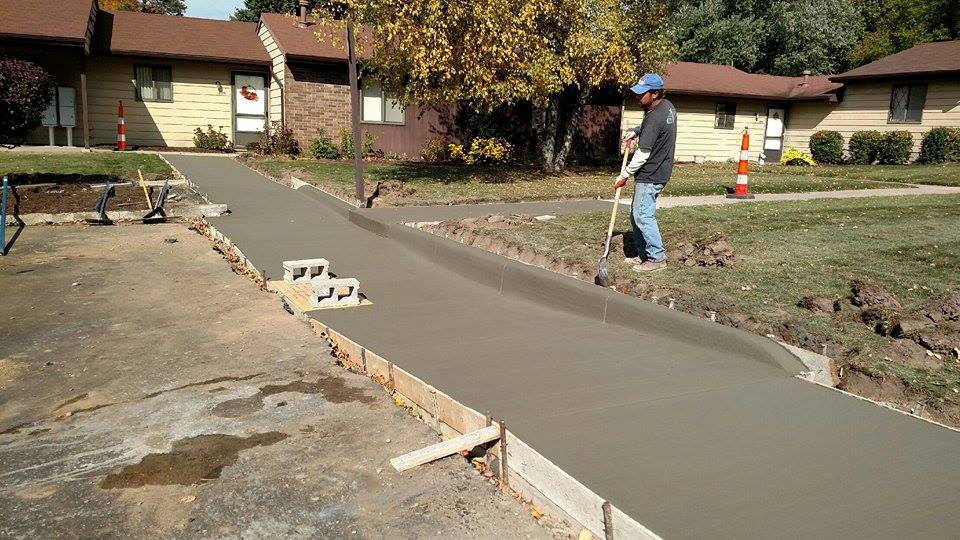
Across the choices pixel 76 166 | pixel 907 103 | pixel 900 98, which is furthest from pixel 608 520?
pixel 900 98

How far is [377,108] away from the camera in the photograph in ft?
74.4

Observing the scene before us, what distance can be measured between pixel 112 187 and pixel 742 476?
42.0 feet

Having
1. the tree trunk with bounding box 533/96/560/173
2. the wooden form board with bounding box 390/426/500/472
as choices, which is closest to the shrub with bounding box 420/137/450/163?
the tree trunk with bounding box 533/96/560/173

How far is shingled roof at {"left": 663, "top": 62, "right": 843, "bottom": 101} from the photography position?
2601 centimetres

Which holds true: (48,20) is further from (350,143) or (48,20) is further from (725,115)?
(725,115)

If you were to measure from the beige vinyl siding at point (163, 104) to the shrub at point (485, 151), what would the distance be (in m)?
7.93

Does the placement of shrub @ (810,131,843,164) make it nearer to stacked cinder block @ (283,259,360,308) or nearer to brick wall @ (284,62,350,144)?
brick wall @ (284,62,350,144)

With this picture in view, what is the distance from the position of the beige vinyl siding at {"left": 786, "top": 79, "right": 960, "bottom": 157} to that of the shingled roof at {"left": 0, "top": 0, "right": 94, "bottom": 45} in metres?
24.3

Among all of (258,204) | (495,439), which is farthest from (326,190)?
(495,439)

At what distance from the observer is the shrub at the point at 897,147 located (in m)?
23.1

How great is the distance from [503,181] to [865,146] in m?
15.0

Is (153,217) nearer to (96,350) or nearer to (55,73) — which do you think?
(96,350)

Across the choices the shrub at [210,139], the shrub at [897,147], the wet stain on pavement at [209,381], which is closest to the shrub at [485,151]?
the shrub at [210,139]

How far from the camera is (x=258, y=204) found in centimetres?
1322
